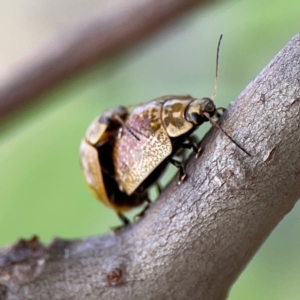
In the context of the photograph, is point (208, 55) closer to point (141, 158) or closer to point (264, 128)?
point (141, 158)

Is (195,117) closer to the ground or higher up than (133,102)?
closer to the ground

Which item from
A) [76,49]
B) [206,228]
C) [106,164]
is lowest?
[206,228]

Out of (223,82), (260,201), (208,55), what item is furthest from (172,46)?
(260,201)

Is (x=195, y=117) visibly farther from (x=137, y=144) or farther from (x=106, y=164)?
(x=106, y=164)

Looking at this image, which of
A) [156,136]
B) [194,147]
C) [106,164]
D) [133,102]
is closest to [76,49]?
[133,102]

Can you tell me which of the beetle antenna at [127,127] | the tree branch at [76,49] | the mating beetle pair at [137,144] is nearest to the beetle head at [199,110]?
the mating beetle pair at [137,144]

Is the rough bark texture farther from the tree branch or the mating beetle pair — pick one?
the tree branch
